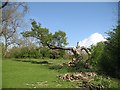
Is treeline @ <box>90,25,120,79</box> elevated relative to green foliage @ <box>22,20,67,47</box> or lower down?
lower down

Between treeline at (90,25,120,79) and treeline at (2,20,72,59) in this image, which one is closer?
treeline at (90,25,120,79)

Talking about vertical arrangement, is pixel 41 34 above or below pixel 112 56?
above

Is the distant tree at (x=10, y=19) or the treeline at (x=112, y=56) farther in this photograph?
the distant tree at (x=10, y=19)

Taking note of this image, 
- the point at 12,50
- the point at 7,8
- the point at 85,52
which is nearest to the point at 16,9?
the point at 7,8

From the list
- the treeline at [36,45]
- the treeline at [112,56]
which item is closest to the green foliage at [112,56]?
the treeline at [112,56]

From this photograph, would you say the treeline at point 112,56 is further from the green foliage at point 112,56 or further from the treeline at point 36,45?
→ the treeline at point 36,45

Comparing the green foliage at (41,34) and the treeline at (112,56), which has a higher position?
the green foliage at (41,34)

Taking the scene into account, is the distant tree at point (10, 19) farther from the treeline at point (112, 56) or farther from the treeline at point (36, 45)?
the treeline at point (112, 56)

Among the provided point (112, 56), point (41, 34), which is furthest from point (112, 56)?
point (41, 34)

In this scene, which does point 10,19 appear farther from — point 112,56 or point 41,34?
point 112,56

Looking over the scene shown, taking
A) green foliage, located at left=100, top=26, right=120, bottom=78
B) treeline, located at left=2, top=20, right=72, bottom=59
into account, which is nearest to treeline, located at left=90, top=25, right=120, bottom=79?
green foliage, located at left=100, top=26, right=120, bottom=78

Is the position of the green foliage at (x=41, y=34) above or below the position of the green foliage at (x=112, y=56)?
above

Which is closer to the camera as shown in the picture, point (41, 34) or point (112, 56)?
point (112, 56)

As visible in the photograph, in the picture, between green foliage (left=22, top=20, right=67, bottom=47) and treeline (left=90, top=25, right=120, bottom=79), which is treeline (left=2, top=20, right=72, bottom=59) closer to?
green foliage (left=22, top=20, right=67, bottom=47)
